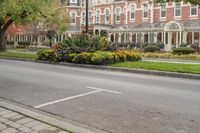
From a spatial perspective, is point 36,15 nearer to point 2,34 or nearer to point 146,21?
point 2,34

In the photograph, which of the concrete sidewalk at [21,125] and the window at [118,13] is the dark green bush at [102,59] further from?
the window at [118,13]

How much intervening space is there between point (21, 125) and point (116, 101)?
10.4 feet

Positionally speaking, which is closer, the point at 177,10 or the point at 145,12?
the point at 177,10

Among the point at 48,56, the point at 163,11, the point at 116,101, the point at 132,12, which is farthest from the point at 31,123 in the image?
the point at 132,12

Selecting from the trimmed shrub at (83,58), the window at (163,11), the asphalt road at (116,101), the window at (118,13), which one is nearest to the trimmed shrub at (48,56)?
the trimmed shrub at (83,58)

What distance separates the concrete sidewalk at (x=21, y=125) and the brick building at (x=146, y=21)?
26.4 m

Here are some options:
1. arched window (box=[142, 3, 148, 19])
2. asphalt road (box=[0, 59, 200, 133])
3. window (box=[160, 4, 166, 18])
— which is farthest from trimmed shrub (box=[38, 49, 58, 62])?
Answer: arched window (box=[142, 3, 148, 19])

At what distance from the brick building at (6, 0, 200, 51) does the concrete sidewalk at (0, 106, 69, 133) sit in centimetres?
2640

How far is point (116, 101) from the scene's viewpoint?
870 cm

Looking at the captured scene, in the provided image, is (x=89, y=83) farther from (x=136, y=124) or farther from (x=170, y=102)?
(x=136, y=124)

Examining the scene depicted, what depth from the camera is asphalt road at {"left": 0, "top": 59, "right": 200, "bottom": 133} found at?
21.6ft

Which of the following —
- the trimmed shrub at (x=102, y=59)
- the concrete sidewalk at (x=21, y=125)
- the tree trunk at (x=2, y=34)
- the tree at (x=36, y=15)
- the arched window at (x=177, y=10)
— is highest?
the arched window at (x=177, y=10)

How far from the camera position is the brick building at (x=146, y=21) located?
128 feet

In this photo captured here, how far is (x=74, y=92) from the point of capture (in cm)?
1005
